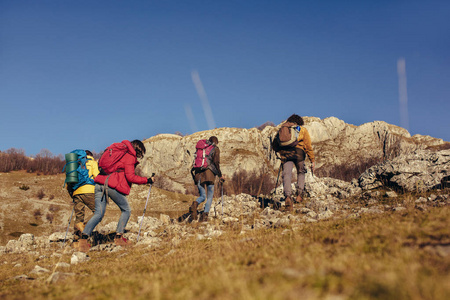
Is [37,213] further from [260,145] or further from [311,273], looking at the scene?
[260,145]

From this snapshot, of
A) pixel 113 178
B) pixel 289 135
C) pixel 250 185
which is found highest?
pixel 289 135

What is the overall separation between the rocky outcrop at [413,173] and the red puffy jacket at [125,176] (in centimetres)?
830

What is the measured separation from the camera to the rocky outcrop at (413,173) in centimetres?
937

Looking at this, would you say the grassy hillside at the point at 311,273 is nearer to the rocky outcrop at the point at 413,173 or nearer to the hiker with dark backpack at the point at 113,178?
the hiker with dark backpack at the point at 113,178

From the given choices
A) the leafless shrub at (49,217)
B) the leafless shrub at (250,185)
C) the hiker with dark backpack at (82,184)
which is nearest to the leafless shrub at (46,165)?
the leafless shrub at (49,217)

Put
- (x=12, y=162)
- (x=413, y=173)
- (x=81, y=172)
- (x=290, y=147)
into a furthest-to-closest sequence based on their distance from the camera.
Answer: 1. (x=12, y=162)
2. (x=413, y=173)
3. (x=290, y=147)
4. (x=81, y=172)

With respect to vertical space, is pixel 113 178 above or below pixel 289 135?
below

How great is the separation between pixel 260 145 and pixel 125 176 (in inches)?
4889

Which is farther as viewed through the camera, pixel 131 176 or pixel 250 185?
pixel 250 185

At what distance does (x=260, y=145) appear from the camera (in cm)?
13062

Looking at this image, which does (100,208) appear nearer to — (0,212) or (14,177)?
(0,212)

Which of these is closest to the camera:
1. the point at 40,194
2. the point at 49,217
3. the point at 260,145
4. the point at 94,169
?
the point at 94,169

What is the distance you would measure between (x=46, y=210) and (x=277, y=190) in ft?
69.2

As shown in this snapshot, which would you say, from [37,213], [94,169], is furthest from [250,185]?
[37,213]
